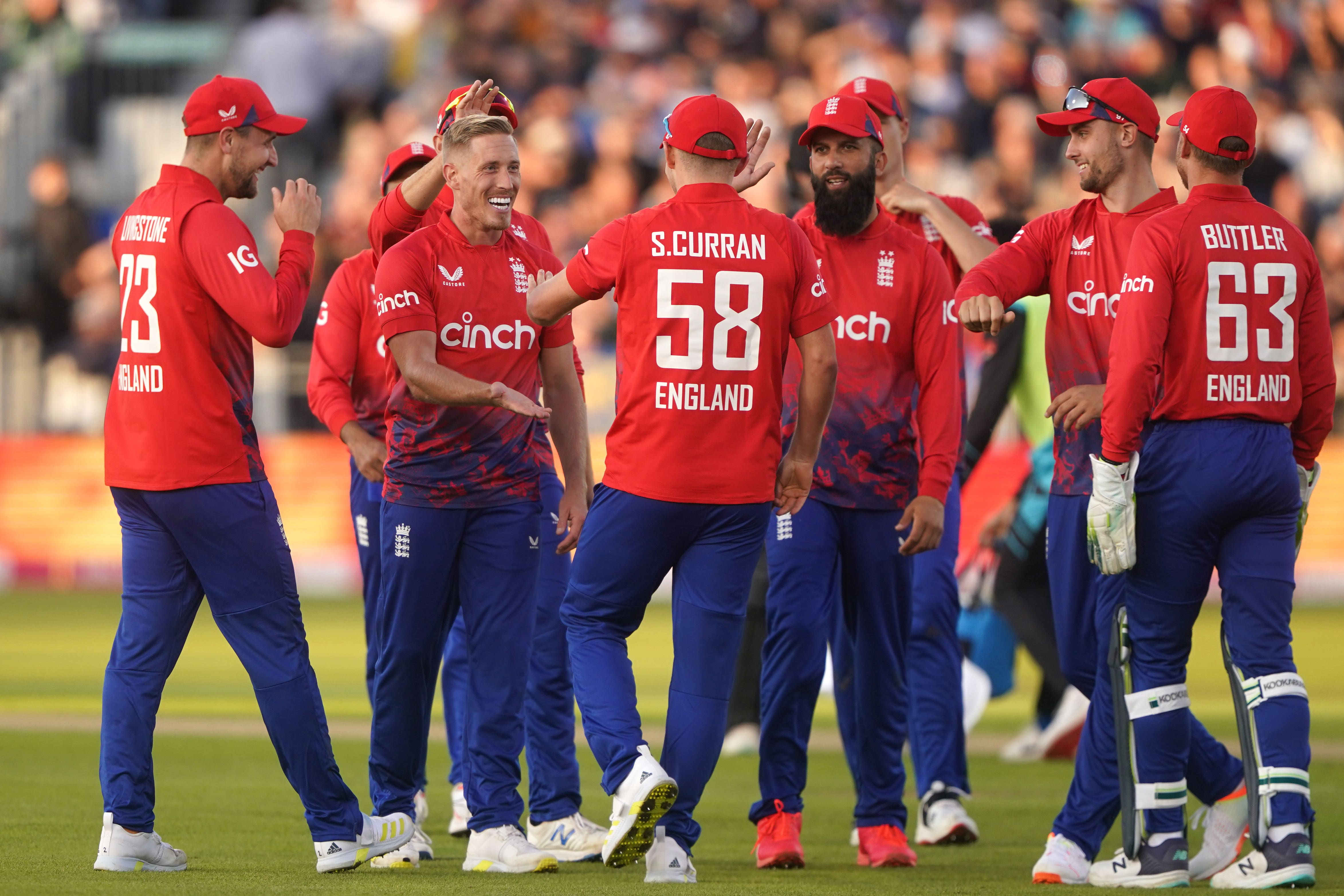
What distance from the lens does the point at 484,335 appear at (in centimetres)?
662

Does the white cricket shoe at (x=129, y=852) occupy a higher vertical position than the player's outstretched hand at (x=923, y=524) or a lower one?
lower

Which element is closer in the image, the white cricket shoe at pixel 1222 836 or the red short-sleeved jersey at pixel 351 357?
the white cricket shoe at pixel 1222 836

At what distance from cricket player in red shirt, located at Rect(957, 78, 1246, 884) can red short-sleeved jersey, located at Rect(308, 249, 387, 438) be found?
261 cm

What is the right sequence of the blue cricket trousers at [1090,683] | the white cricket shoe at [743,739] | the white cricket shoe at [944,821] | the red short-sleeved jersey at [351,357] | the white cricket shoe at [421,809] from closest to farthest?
the blue cricket trousers at [1090,683] < the white cricket shoe at [944,821] < the white cricket shoe at [421,809] < the red short-sleeved jersey at [351,357] < the white cricket shoe at [743,739]

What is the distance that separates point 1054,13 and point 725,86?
14.1ft

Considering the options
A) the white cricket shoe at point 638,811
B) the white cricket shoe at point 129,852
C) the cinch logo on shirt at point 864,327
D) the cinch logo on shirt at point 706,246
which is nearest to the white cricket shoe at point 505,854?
the white cricket shoe at point 638,811

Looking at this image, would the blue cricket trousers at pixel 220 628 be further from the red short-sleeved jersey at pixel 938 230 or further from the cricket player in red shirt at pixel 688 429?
the red short-sleeved jersey at pixel 938 230

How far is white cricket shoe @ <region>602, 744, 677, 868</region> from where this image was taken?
5910 mm

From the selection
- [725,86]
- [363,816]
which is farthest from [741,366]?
Answer: [725,86]

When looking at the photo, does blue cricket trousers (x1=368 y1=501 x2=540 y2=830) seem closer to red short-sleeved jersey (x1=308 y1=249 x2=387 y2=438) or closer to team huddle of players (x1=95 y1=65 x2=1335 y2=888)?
team huddle of players (x1=95 y1=65 x2=1335 y2=888)

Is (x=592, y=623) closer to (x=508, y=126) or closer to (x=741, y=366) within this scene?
(x=741, y=366)

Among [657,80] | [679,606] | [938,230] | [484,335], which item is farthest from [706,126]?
[657,80]

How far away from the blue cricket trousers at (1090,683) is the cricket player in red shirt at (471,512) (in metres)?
1.80

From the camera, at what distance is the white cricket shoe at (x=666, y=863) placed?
6.23 metres
